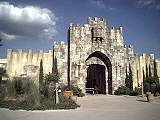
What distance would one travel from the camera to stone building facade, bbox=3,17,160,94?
2781 cm

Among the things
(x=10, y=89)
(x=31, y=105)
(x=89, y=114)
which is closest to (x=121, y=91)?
(x=10, y=89)

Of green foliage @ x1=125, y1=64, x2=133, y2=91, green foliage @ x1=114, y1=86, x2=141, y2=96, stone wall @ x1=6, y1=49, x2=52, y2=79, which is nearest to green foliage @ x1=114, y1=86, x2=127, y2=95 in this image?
green foliage @ x1=114, y1=86, x2=141, y2=96

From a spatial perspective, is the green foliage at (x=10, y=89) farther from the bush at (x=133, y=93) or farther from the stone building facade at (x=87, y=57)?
the bush at (x=133, y=93)

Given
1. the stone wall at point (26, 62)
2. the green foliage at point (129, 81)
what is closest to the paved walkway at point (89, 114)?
the green foliage at point (129, 81)

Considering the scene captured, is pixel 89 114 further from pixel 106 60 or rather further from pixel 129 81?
pixel 106 60

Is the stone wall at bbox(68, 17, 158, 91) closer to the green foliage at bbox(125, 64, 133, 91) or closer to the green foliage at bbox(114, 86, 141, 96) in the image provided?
the green foliage at bbox(125, 64, 133, 91)

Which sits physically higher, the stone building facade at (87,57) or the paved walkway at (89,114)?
the stone building facade at (87,57)

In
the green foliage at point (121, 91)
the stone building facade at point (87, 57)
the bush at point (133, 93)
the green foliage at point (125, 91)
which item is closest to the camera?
the bush at point (133, 93)

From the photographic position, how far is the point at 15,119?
955cm

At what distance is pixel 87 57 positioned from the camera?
1114 inches

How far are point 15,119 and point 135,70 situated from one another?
2503 cm

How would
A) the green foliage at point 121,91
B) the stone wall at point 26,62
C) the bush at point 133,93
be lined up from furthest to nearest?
the stone wall at point 26,62
the green foliage at point 121,91
the bush at point 133,93

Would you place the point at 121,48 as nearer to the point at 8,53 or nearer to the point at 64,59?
the point at 64,59

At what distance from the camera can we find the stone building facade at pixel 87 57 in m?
27.8
